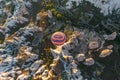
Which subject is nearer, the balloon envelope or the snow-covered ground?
the balloon envelope

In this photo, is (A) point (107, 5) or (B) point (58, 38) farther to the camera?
(A) point (107, 5)

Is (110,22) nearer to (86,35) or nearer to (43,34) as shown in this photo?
(86,35)

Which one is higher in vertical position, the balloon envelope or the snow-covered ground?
the snow-covered ground

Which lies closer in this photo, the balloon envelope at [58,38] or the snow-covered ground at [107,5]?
the balloon envelope at [58,38]

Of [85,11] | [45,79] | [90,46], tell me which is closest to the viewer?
[45,79]

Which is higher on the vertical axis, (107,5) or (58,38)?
(107,5)

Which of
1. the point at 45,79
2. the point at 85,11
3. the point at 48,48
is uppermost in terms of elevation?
the point at 85,11

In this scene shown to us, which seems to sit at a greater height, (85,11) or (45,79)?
(85,11)

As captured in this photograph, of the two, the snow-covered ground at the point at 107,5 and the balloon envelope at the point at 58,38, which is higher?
the snow-covered ground at the point at 107,5

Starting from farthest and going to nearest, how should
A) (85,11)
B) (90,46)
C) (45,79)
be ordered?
(85,11)
(90,46)
(45,79)

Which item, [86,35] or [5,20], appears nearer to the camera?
[86,35]

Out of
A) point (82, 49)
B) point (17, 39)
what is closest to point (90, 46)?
point (82, 49)
